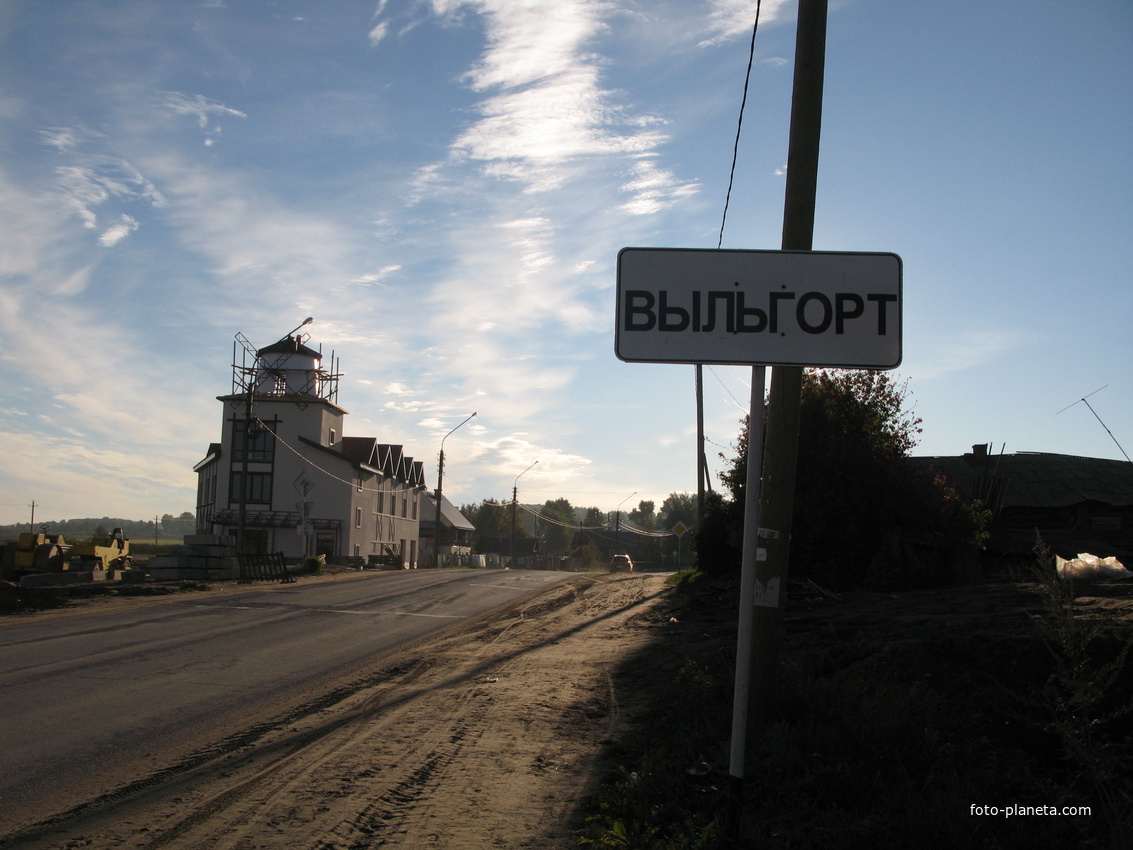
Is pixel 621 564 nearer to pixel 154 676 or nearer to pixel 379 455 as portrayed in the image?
pixel 379 455

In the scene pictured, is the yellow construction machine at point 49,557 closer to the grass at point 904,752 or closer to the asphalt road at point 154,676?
the asphalt road at point 154,676

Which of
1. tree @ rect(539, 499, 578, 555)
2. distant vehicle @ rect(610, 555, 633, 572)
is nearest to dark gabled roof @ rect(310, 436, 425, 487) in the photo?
distant vehicle @ rect(610, 555, 633, 572)

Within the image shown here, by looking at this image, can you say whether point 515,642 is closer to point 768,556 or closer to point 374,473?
point 768,556

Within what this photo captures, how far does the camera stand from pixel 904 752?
4.72 m

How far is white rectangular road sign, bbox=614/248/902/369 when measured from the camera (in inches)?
154

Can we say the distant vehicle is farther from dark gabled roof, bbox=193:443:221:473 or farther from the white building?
dark gabled roof, bbox=193:443:221:473

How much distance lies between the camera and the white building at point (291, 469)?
1913 inches

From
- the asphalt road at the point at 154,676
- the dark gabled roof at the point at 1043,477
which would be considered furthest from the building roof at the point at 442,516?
the asphalt road at the point at 154,676

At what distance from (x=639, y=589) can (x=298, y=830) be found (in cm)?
1981

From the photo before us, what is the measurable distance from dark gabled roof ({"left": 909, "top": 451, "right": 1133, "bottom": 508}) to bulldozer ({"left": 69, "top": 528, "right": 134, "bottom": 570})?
28.5 metres

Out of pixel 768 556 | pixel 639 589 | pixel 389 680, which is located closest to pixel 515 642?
pixel 389 680

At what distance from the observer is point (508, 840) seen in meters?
4.37

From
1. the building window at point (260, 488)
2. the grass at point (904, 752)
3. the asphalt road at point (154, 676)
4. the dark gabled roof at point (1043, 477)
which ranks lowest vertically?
the asphalt road at point (154, 676)

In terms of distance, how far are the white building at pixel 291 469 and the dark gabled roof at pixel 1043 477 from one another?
109 feet
